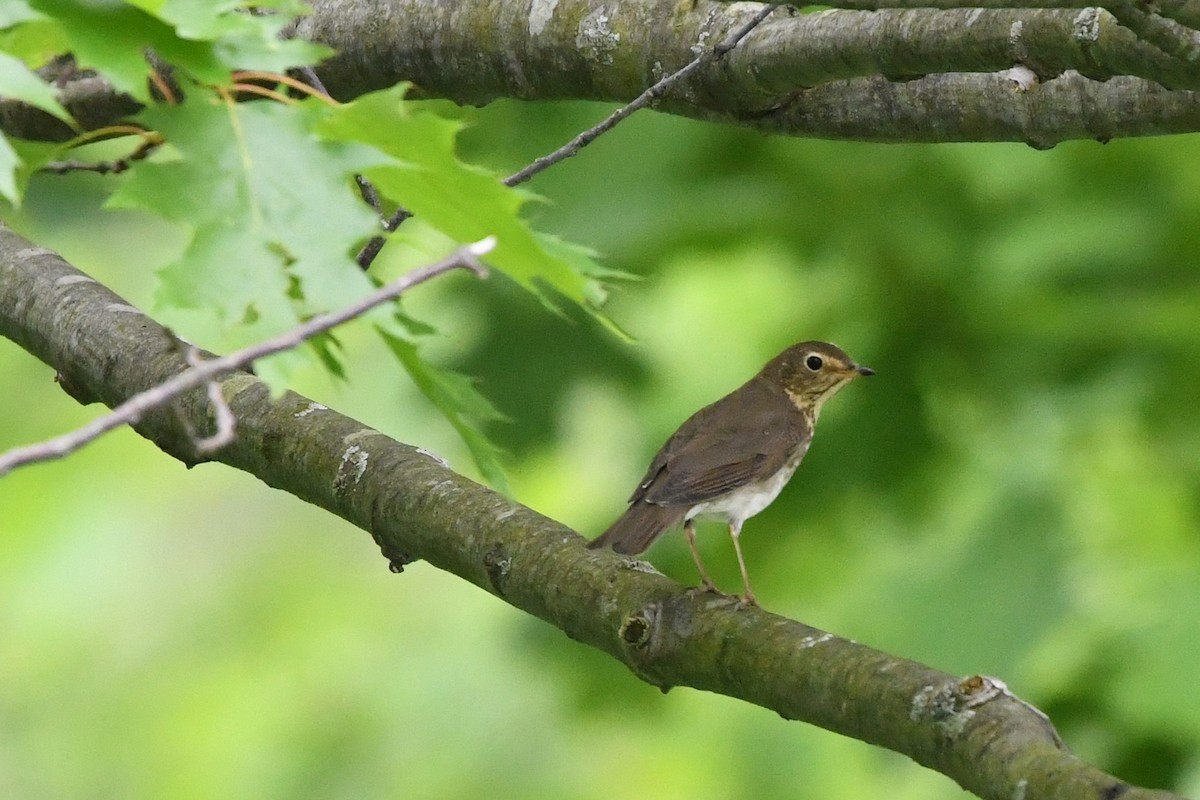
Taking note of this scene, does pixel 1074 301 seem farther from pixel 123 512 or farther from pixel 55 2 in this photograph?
pixel 123 512

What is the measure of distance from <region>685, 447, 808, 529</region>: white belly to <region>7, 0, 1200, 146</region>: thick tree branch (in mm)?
1542

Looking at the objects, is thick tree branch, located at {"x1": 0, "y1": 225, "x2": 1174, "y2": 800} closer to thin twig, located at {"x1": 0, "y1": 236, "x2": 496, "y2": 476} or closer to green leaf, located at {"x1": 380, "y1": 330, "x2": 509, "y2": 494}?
green leaf, located at {"x1": 380, "y1": 330, "x2": 509, "y2": 494}

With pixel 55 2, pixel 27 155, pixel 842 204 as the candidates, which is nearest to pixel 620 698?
pixel 842 204

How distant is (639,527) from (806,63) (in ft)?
5.39

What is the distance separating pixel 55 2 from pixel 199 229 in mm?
395

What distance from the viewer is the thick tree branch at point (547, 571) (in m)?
2.67

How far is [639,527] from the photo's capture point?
180 inches

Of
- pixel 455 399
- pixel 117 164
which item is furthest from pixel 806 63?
pixel 117 164

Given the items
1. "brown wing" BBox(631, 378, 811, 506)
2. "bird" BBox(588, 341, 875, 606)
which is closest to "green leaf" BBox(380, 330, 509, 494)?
"bird" BBox(588, 341, 875, 606)

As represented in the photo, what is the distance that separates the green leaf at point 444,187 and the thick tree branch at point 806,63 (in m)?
0.66

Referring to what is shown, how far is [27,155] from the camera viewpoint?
281 cm

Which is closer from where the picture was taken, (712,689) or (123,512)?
(712,689)

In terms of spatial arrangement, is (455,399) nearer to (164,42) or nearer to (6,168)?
(164,42)

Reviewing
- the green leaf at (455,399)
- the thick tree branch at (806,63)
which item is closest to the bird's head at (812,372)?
the thick tree branch at (806,63)
